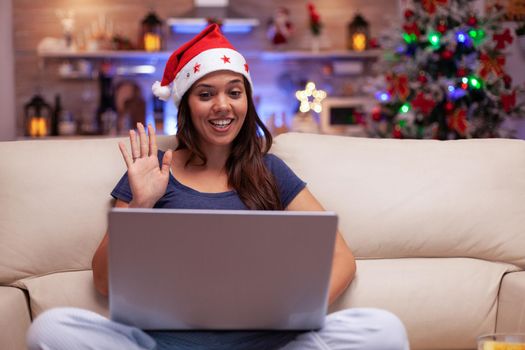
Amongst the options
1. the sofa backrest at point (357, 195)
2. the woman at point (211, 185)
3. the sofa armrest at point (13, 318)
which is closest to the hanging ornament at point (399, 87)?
the sofa backrest at point (357, 195)

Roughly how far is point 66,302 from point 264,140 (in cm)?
77

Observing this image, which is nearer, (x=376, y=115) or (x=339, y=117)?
(x=376, y=115)

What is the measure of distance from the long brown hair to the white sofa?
0.43 ft

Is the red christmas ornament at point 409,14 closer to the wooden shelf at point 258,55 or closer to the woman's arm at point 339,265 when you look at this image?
the wooden shelf at point 258,55

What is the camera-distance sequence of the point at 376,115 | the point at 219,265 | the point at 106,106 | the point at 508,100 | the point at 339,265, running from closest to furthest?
the point at 219,265 → the point at 339,265 → the point at 508,100 → the point at 376,115 → the point at 106,106

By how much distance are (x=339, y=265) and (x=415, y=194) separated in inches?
16.5

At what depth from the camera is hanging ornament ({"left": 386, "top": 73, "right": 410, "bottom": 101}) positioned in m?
4.80

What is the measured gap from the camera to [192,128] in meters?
2.20

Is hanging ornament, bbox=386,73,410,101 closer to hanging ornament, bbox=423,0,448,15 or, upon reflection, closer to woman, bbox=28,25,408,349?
hanging ornament, bbox=423,0,448,15

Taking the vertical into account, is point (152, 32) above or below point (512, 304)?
above

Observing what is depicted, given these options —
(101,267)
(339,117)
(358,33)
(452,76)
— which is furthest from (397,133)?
(101,267)

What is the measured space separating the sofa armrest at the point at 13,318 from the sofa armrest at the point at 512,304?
1348 mm

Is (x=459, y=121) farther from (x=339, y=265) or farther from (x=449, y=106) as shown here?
(x=339, y=265)

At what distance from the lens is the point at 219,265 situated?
1.40 metres
